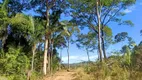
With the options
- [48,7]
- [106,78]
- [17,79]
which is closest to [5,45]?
[48,7]

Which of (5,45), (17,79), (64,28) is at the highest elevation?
(64,28)

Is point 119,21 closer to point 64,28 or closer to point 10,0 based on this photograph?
point 64,28

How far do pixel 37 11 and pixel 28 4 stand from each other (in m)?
1.66

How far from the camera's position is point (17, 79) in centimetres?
1584

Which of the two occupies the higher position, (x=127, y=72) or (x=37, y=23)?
(x=37, y=23)

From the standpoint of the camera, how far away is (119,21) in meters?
26.5

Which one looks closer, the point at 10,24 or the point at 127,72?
the point at 127,72

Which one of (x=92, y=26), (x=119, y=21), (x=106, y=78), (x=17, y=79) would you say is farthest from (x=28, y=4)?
(x=106, y=78)

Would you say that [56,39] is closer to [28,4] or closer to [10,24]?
[28,4]

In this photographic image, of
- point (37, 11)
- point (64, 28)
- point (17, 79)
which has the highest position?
point (37, 11)

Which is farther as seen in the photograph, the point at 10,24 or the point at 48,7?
the point at 48,7

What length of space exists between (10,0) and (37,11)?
287cm

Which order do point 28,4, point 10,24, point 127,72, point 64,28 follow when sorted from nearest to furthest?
point 127,72 → point 10,24 → point 64,28 → point 28,4

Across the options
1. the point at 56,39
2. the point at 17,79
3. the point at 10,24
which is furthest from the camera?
the point at 56,39
